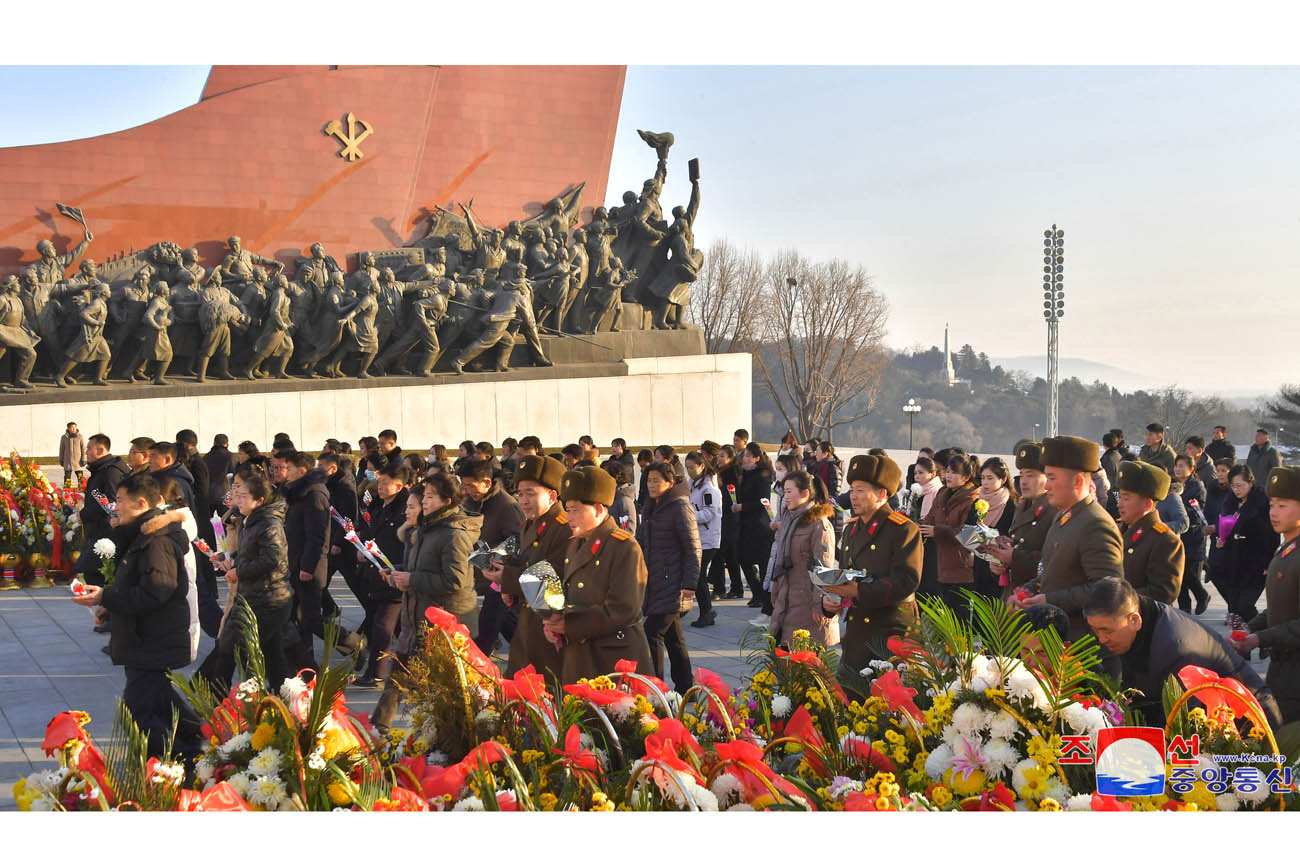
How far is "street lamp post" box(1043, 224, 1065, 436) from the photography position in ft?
81.2

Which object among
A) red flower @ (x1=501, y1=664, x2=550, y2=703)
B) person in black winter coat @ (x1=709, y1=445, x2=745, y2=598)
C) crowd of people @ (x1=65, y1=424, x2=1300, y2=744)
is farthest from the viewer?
person in black winter coat @ (x1=709, y1=445, x2=745, y2=598)

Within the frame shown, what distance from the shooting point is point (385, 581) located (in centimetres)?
614

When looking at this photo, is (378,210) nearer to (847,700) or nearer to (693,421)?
(693,421)

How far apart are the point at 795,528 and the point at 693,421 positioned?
671 inches

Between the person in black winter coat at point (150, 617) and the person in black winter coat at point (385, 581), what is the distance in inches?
43.3

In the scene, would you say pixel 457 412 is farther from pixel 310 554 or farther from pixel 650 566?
pixel 650 566

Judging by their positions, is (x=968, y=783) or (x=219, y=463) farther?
(x=219, y=463)

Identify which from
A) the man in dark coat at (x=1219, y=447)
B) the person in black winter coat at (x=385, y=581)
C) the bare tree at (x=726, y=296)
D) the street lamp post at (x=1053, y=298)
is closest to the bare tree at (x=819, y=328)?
the bare tree at (x=726, y=296)

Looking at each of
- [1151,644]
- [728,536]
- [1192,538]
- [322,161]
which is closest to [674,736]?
[1151,644]

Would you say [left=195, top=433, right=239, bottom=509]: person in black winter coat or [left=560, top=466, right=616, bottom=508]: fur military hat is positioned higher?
[left=560, top=466, right=616, bottom=508]: fur military hat

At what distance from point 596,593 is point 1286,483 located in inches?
104

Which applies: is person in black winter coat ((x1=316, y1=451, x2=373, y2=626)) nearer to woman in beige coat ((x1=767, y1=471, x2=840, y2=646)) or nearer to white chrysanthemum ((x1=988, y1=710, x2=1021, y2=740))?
woman in beige coat ((x1=767, y1=471, x2=840, y2=646))

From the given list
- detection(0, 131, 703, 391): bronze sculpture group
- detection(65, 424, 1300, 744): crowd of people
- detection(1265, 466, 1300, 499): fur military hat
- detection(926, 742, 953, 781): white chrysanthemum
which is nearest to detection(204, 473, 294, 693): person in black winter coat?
detection(65, 424, 1300, 744): crowd of people

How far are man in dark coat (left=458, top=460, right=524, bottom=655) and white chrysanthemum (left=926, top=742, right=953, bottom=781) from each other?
422cm
